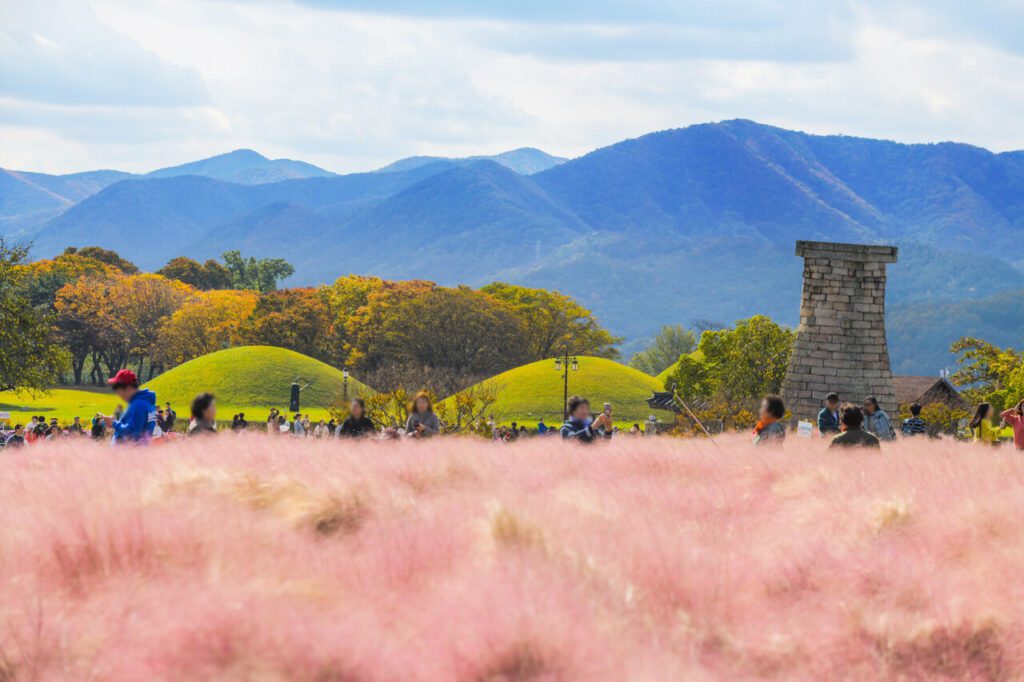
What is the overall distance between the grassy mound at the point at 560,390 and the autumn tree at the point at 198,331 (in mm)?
30786

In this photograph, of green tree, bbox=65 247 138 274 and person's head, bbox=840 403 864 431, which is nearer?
person's head, bbox=840 403 864 431

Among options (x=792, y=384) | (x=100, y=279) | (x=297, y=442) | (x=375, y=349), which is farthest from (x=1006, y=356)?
(x=100, y=279)

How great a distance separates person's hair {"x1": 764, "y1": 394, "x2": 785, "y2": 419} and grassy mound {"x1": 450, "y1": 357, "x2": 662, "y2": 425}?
62.1 m

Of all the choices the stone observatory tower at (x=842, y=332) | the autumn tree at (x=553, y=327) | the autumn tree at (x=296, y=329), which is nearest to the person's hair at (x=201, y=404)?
the stone observatory tower at (x=842, y=332)

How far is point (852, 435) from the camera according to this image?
35.2 ft

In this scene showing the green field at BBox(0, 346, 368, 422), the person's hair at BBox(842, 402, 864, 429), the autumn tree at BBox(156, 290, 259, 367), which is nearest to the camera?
the person's hair at BBox(842, 402, 864, 429)

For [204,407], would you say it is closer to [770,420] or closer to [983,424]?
[770,420]

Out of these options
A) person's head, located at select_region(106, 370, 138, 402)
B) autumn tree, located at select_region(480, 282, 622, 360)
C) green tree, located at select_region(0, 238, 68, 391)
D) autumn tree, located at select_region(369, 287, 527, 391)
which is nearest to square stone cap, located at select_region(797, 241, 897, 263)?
person's head, located at select_region(106, 370, 138, 402)

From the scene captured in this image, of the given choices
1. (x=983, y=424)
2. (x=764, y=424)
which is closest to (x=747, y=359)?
(x=983, y=424)

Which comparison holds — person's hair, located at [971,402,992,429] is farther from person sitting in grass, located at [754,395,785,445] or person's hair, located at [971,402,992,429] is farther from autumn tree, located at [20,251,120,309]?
autumn tree, located at [20,251,120,309]

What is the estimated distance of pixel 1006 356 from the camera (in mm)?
70500

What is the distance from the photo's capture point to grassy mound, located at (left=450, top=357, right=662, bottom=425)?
76562 mm

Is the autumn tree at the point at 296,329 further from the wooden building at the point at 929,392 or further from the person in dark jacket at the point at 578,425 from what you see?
the person in dark jacket at the point at 578,425

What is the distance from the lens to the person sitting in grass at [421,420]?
12922 millimetres
